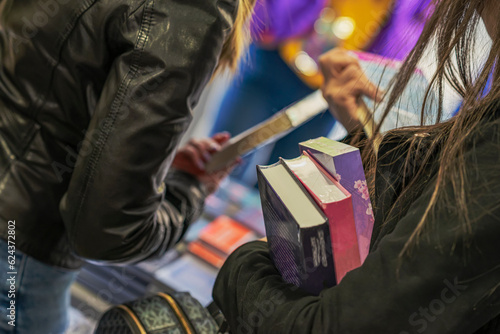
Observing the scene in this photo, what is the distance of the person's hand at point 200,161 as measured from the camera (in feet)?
4.27

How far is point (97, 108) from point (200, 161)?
0.48 meters

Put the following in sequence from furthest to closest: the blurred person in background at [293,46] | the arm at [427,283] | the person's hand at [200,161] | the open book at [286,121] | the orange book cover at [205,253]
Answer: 1. the blurred person in background at [293,46]
2. the orange book cover at [205,253]
3. the person's hand at [200,161]
4. the open book at [286,121]
5. the arm at [427,283]

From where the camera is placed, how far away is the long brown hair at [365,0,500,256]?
488 mm

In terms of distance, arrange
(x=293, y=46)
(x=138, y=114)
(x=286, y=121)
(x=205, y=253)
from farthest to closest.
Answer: (x=293, y=46)
(x=205, y=253)
(x=286, y=121)
(x=138, y=114)

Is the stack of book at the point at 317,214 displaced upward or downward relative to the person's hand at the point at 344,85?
downward

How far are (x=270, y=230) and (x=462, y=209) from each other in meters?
0.26

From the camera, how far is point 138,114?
83 cm

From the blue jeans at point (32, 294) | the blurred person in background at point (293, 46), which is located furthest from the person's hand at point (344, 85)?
the blurred person in background at point (293, 46)

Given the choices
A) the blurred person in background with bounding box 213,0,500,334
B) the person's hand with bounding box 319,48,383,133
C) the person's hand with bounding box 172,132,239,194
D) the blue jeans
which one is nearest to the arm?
the blurred person in background with bounding box 213,0,500,334

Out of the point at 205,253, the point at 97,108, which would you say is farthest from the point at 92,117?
the point at 205,253

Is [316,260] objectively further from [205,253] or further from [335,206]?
[205,253]

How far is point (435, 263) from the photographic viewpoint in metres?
0.47

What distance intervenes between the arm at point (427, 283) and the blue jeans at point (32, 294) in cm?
63

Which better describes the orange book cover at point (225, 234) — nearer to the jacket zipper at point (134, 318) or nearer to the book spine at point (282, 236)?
the jacket zipper at point (134, 318)
